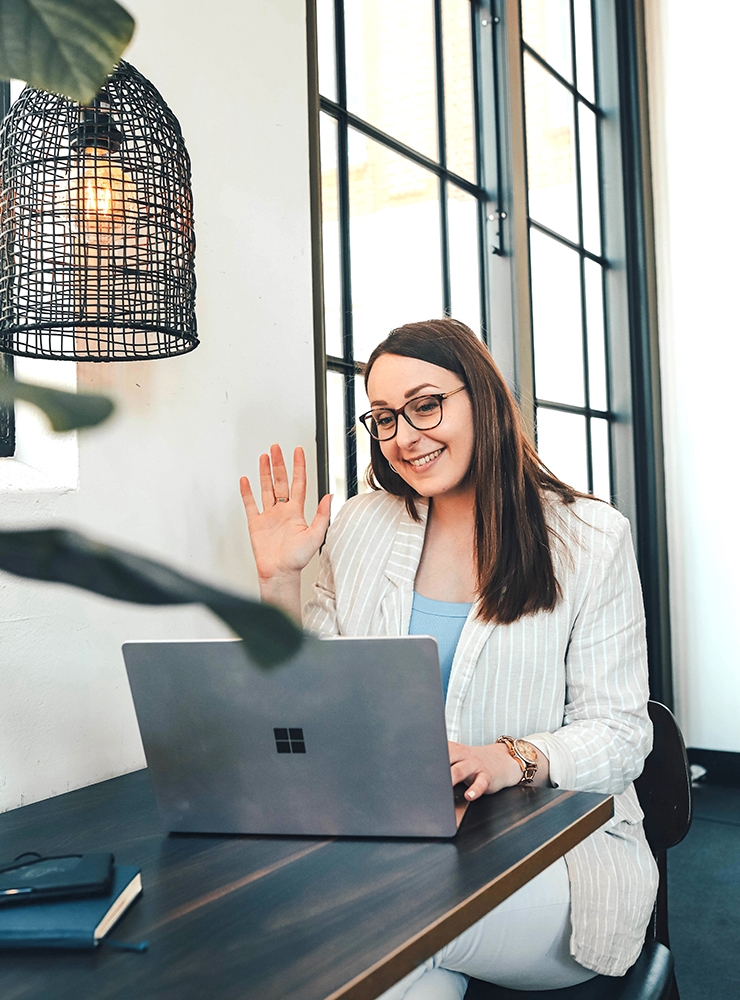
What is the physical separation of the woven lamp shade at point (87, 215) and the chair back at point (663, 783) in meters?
0.98

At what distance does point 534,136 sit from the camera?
130 inches

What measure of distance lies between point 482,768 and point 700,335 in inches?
119

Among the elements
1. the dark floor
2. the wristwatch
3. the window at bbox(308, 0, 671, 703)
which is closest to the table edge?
the wristwatch

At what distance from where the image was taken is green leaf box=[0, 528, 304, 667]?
23 centimetres

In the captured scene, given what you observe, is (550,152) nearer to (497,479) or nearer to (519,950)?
(497,479)

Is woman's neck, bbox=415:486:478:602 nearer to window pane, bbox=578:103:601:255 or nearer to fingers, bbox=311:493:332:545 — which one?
fingers, bbox=311:493:332:545

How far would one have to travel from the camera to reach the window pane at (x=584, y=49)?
3717 millimetres

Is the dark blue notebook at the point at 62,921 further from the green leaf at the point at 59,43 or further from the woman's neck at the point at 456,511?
the woman's neck at the point at 456,511

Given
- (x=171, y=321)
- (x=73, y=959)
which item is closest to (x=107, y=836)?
(x=73, y=959)

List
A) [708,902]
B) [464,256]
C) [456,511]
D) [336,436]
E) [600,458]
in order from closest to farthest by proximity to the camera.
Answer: [456,511] < [336,436] < [708,902] < [464,256] < [600,458]

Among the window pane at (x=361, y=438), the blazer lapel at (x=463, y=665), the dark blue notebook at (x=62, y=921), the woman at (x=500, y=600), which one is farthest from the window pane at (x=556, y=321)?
the dark blue notebook at (x=62, y=921)

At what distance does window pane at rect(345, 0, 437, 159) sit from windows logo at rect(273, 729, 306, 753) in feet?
5.95

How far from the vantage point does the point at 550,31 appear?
349 centimetres

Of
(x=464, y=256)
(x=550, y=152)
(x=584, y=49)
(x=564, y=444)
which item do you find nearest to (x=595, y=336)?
(x=564, y=444)
